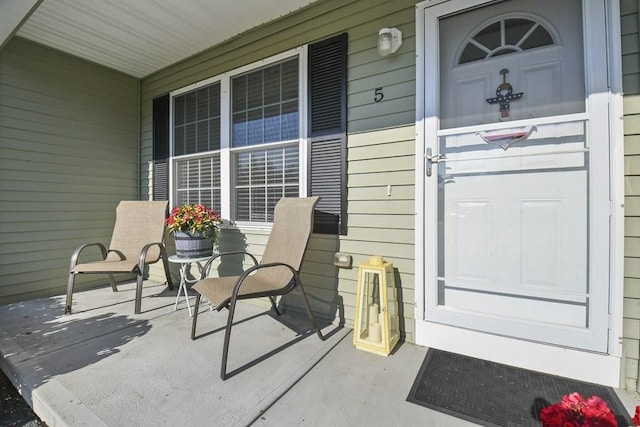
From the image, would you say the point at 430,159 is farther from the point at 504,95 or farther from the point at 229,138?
the point at 229,138

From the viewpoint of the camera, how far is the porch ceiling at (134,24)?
2639mm

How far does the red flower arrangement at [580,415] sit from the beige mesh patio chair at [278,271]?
147 centimetres

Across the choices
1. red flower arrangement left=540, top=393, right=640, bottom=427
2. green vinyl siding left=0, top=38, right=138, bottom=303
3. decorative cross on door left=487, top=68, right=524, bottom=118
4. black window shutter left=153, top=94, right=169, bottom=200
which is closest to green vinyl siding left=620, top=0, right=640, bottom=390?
decorative cross on door left=487, top=68, right=524, bottom=118

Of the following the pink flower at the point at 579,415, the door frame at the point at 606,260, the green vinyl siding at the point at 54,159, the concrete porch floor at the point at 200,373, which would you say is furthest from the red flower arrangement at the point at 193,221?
the pink flower at the point at 579,415

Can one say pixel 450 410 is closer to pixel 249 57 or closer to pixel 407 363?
pixel 407 363

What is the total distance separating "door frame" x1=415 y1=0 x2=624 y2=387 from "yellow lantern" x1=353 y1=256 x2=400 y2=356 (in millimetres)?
175

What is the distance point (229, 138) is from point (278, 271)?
1682mm

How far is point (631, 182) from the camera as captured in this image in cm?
166

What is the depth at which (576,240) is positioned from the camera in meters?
1.81

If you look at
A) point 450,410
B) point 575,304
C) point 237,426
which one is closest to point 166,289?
point 237,426

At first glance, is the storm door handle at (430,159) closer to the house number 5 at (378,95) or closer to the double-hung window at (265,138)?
the house number 5 at (378,95)

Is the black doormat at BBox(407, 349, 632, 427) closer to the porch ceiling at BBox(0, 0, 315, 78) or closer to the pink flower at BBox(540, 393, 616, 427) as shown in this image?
the pink flower at BBox(540, 393, 616, 427)

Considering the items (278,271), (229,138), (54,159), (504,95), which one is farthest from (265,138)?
(54,159)

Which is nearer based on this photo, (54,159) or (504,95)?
(504,95)
